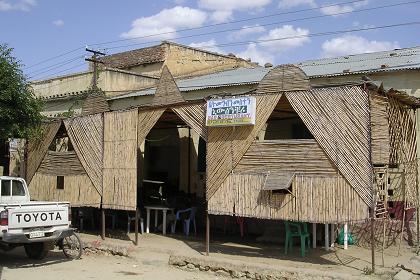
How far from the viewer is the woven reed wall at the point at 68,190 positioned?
13008 millimetres

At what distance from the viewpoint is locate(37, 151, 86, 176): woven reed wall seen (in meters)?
13.5

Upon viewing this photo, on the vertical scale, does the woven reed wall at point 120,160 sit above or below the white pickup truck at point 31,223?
Answer: above

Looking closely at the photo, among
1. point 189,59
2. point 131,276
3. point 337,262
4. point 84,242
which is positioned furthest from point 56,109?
point 337,262

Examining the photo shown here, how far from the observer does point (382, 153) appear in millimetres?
10133

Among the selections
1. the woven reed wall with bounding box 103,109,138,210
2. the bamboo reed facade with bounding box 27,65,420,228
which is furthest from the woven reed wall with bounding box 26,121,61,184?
the woven reed wall with bounding box 103,109,138,210

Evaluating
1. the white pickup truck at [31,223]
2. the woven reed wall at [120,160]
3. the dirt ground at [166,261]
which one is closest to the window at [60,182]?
the woven reed wall at [120,160]

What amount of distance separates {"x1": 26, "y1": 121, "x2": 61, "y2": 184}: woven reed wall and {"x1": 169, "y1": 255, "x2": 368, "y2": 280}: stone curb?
611 centimetres

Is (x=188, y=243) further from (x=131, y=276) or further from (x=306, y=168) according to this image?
(x=306, y=168)

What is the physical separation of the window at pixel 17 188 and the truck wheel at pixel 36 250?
1261 mm

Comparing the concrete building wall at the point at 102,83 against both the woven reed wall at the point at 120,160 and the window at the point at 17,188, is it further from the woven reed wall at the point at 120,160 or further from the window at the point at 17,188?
the window at the point at 17,188

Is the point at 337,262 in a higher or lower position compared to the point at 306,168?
lower

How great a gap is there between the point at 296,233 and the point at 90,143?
5940 mm

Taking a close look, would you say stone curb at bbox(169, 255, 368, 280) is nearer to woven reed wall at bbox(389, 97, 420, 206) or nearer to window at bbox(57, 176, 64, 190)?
woven reed wall at bbox(389, 97, 420, 206)

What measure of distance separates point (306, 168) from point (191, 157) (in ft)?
25.4
